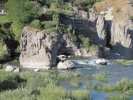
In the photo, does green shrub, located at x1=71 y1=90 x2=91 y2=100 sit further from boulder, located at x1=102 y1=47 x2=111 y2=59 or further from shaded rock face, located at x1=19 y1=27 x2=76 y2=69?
boulder, located at x1=102 y1=47 x2=111 y2=59

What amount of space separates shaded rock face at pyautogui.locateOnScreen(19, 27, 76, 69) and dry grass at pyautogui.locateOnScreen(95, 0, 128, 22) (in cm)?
2278

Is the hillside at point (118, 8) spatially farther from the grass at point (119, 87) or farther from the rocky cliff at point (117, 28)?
the grass at point (119, 87)

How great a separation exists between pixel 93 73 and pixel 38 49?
10.9 metres

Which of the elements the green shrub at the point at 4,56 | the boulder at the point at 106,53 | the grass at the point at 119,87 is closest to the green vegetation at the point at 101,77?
the grass at the point at 119,87

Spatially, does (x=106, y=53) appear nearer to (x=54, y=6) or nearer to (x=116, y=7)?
(x=54, y=6)

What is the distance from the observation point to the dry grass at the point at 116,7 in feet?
244

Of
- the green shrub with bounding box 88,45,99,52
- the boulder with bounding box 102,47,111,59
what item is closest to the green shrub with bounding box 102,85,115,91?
the green shrub with bounding box 88,45,99,52

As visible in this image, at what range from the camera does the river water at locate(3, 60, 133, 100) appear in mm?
32719

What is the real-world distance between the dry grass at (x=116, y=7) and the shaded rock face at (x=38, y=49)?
74.7 ft

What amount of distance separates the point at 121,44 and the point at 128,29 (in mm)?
3784

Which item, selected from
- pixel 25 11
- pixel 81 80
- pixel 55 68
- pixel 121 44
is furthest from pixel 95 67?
pixel 121 44

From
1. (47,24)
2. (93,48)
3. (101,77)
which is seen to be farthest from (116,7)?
(101,77)

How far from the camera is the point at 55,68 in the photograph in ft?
156

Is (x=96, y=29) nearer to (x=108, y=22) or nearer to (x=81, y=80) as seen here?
(x=108, y=22)
